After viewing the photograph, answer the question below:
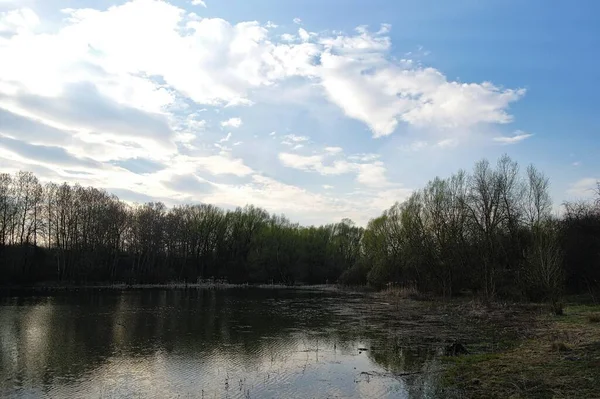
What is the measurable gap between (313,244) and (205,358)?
9817 cm

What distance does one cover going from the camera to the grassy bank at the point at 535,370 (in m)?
11.6

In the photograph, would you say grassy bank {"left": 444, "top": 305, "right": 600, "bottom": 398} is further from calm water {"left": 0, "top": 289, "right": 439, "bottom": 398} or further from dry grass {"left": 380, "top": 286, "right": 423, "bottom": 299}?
dry grass {"left": 380, "top": 286, "right": 423, "bottom": 299}

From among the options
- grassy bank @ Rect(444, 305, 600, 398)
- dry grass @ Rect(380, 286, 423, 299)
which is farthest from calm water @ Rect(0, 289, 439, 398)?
dry grass @ Rect(380, 286, 423, 299)

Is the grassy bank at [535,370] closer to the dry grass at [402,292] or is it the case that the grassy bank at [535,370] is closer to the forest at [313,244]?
the forest at [313,244]

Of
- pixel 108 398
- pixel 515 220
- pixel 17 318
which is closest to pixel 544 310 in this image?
pixel 515 220

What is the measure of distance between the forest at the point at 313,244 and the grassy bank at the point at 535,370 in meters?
12.8

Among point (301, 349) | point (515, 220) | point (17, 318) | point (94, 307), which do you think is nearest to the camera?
point (301, 349)

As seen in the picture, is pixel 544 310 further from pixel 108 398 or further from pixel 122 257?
pixel 122 257

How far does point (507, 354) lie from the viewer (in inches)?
671

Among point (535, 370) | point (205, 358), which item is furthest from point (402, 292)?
point (535, 370)

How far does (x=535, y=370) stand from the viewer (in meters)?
13.6

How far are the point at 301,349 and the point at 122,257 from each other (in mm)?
80878

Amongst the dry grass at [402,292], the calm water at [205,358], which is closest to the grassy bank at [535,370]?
the calm water at [205,358]

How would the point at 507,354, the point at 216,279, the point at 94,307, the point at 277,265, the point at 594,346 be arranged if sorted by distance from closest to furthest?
the point at 594,346 → the point at 507,354 → the point at 94,307 → the point at 216,279 → the point at 277,265
